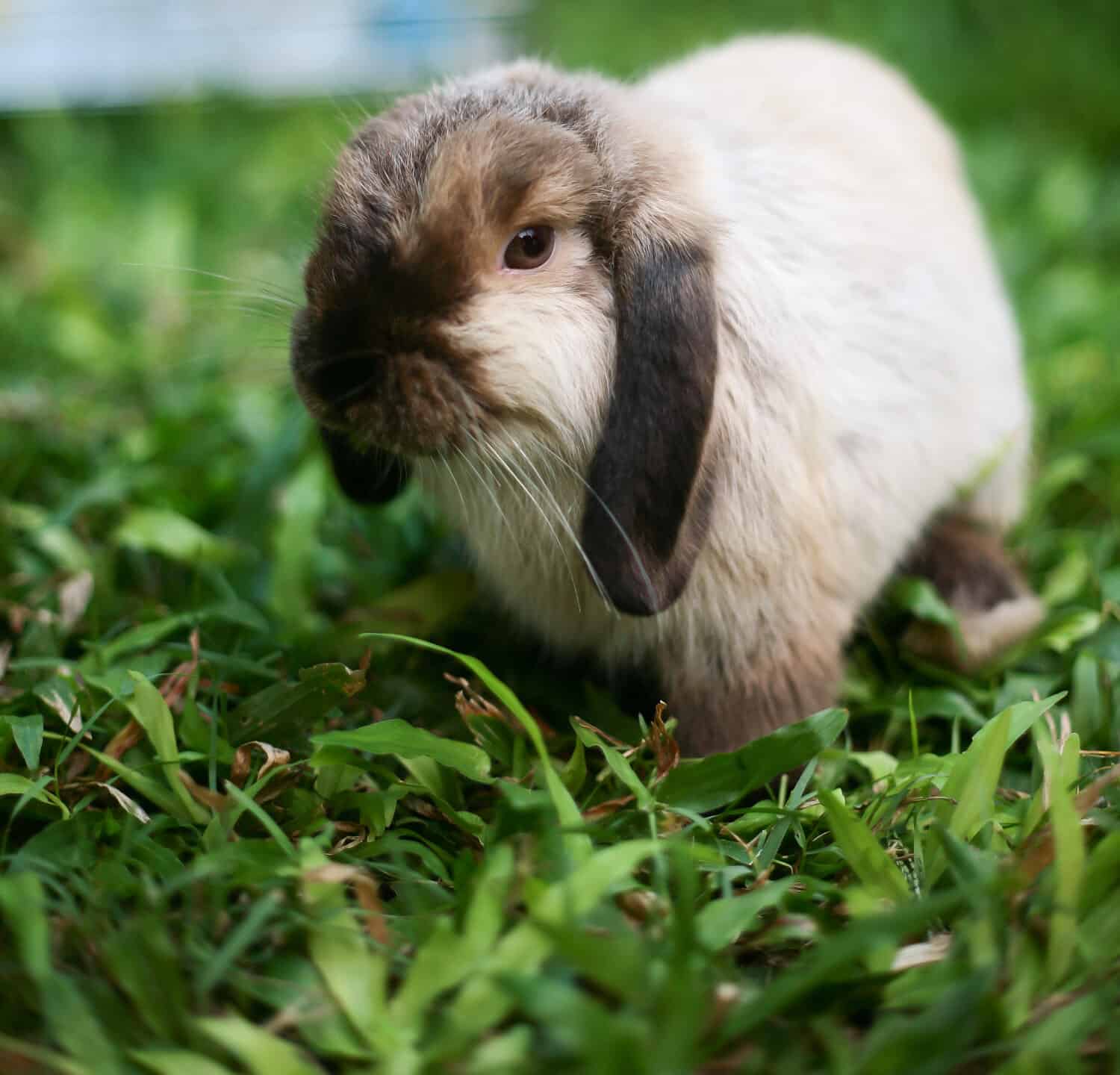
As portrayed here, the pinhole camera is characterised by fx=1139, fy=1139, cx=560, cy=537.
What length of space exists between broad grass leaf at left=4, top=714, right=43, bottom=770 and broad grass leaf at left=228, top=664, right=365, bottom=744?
0.36m

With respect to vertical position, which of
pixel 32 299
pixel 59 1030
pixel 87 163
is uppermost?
pixel 87 163

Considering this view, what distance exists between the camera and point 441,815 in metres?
2.20

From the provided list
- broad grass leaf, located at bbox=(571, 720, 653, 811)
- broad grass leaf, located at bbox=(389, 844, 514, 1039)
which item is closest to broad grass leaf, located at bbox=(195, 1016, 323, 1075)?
broad grass leaf, located at bbox=(389, 844, 514, 1039)

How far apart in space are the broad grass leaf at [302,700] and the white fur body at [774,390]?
1.45 feet

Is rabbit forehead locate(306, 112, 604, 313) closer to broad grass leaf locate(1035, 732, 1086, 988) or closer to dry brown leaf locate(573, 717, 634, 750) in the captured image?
dry brown leaf locate(573, 717, 634, 750)

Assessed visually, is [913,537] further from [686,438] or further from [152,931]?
[152,931]

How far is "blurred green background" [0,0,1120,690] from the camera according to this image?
3.02 meters

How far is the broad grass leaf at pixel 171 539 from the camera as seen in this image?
2955mm

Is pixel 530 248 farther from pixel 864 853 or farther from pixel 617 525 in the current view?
pixel 864 853

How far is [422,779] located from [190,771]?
49 cm

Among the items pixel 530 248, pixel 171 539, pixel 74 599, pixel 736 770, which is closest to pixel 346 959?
pixel 736 770

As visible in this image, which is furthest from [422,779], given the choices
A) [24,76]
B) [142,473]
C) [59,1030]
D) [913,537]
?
[24,76]

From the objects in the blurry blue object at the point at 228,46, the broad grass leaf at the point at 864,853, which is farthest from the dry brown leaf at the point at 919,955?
the blurry blue object at the point at 228,46

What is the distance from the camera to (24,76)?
5891 millimetres
